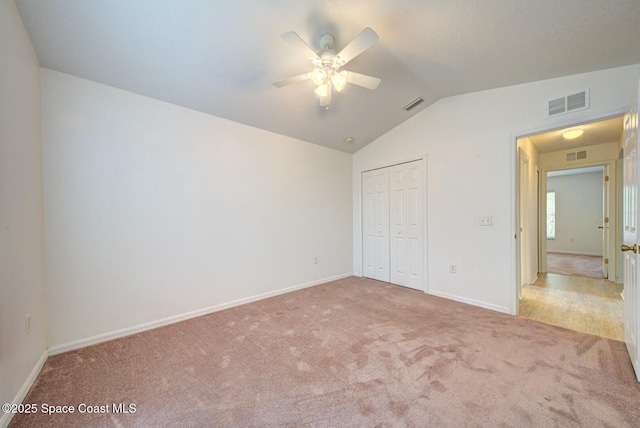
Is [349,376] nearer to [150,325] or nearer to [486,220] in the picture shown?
[150,325]

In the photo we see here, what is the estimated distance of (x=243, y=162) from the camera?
329cm

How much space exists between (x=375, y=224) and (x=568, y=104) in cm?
275

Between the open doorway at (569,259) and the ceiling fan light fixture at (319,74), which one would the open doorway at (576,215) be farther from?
the ceiling fan light fixture at (319,74)

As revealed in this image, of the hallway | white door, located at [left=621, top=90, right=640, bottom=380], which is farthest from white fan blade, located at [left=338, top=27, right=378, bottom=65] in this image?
the hallway

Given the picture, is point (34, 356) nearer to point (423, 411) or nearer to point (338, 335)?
point (338, 335)

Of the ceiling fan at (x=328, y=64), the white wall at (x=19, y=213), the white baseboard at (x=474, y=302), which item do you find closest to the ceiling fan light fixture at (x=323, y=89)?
the ceiling fan at (x=328, y=64)

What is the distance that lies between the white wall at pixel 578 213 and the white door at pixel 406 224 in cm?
639

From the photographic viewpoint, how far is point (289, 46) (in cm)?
217

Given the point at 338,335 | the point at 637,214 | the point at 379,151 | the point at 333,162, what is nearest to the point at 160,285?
the point at 338,335

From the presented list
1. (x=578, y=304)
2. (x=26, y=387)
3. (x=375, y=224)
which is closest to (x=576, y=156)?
(x=578, y=304)

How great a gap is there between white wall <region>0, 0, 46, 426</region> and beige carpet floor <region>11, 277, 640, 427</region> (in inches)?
10.5

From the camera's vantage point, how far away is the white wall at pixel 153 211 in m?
2.18

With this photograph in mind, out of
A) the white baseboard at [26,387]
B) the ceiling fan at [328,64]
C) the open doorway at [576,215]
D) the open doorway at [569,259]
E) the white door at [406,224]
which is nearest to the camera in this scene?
the white baseboard at [26,387]

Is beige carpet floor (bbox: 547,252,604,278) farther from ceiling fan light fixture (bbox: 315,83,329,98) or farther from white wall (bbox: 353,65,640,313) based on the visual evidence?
ceiling fan light fixture (bbox: 315,83,329,98)
